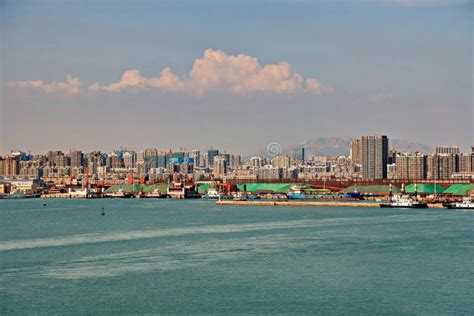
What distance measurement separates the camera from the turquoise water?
15.5 metres

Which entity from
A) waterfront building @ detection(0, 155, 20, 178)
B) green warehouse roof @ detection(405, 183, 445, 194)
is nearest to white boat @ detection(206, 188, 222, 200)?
green warehouse roof @ detection(405, 183, 445, 194)

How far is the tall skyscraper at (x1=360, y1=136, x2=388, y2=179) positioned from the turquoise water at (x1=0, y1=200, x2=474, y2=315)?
300ft

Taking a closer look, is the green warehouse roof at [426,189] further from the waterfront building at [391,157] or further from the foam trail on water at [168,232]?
the waterfront building at [391,157]

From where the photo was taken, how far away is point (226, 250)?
23672 millimetres

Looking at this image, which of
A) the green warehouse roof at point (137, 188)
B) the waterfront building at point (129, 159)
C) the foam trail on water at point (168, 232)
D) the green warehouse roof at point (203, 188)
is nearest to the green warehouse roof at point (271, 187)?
the green warehouse roof at point (203, 188)

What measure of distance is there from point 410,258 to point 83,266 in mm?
9172

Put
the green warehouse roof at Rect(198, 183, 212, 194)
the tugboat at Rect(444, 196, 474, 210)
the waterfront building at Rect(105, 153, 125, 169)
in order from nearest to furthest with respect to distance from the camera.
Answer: the tugboat at Rect(444, 196, 474, 210) → the green warehouse roof at Rect(198, 183, 212, 194) → the waterfront building at Rect(105, 153, 125, 169)

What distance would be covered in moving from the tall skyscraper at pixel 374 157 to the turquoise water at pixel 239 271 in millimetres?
91326

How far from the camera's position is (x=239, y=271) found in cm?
1930

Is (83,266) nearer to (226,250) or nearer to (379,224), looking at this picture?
(226,250)

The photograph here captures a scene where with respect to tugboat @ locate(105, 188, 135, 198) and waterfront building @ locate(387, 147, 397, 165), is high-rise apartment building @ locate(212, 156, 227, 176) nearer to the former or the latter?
waterfront building @ locate(387, 147, 397, 165)

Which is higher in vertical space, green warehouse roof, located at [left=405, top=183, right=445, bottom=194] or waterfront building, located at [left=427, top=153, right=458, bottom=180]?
waterfront building, located at [left=427, top=153, right=458, bottom=180]

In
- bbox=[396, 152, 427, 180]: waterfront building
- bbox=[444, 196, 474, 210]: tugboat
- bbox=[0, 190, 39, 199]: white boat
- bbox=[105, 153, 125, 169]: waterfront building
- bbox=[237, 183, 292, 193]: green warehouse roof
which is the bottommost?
bbox=[0, 190, 39, 199]: white boat

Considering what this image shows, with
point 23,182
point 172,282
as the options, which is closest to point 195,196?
point 23,182
